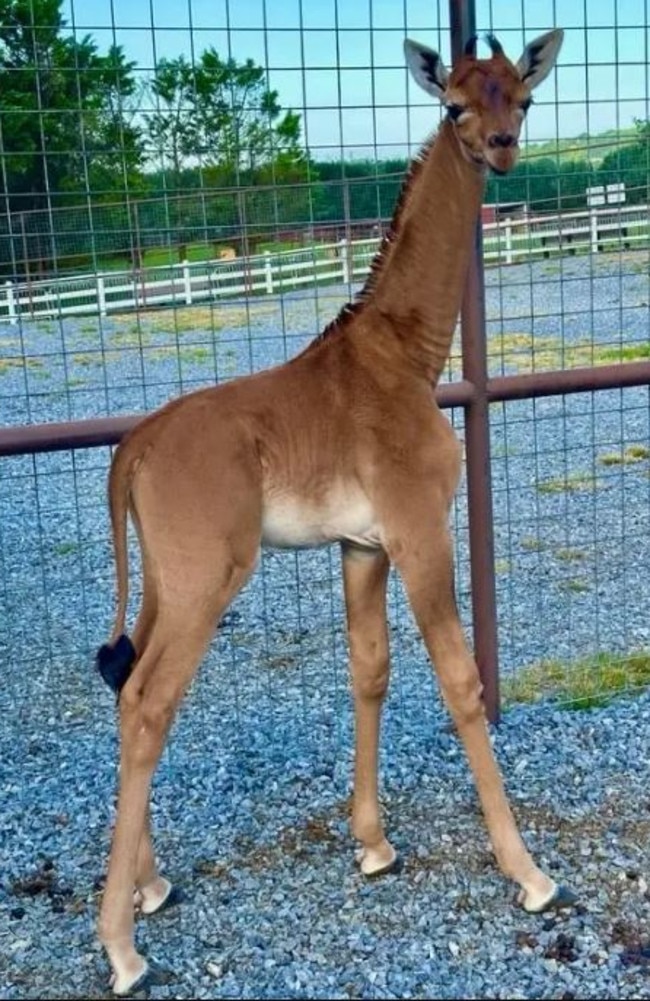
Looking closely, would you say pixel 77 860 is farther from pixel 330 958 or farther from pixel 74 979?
pixel 330 958

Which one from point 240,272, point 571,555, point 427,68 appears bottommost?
point 571,555

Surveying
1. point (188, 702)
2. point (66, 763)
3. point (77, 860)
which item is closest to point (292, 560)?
point (188, 702)

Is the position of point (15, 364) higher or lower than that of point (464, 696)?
higher

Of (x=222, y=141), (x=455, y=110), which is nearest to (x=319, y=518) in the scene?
(x=455, y=110)

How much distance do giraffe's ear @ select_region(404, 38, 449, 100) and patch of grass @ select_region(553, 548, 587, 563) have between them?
4.60m

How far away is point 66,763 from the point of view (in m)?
4.96

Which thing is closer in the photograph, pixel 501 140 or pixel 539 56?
pixel 501 140

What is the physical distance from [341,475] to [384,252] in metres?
0.78

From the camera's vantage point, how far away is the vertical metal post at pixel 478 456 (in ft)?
A: 14.7

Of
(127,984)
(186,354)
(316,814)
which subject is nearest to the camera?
(127,984)

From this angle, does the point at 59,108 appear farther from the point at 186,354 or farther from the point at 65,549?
the point at 186,354

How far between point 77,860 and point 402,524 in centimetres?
174

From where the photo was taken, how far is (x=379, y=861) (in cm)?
396

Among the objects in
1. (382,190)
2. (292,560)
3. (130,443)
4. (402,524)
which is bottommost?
(292,560)
